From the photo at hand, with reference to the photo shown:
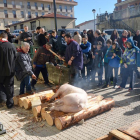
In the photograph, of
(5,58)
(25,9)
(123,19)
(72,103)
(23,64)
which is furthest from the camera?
(25,9)

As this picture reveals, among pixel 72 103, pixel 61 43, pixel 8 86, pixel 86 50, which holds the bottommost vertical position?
pixel 72 103

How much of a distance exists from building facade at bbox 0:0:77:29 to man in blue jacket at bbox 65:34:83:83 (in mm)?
44946

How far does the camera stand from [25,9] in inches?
1961

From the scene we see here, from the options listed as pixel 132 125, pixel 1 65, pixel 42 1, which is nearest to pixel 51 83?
pixel 1 65

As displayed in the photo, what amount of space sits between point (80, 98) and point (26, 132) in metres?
1.42

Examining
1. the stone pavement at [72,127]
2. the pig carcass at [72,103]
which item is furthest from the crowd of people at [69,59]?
the pig carcass at [72,103]

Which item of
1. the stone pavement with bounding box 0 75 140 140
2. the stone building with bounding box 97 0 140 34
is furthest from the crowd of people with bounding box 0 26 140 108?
the stone building with bounding box 97 0 140 34

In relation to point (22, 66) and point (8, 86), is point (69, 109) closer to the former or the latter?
Result: point (22, 66)

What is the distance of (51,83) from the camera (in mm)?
7523

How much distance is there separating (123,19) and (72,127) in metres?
25.2

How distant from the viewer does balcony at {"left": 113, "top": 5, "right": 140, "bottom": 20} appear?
77.4 feet

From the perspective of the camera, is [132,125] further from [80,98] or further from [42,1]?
[42,1]

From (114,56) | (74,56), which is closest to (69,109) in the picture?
(74,56)

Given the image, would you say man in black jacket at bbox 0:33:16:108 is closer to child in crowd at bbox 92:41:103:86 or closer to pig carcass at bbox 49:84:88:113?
pig carcass at bbox 49:84:88:113
